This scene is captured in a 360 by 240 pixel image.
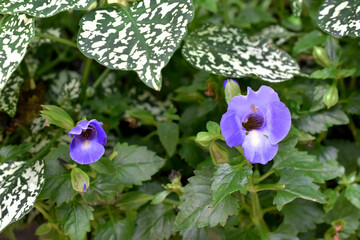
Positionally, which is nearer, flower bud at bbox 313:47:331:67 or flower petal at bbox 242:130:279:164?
flower petal at bbox 242:130:279:164

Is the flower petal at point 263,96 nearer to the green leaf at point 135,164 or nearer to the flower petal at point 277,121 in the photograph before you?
the flower petal at point 277,121

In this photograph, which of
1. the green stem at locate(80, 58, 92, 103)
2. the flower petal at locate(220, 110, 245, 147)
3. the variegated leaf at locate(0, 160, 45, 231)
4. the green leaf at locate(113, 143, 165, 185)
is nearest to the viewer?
the flower petal at locate(220, 110, 245, 147)

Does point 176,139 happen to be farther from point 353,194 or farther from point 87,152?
point 353,194

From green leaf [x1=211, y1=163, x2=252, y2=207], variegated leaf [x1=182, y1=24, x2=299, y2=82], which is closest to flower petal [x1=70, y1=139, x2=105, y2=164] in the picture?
green leaf [x1=211, y1=163, x2=252, y2=207]

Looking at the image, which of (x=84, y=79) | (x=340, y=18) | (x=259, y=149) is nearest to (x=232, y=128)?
(x=259, y=149)

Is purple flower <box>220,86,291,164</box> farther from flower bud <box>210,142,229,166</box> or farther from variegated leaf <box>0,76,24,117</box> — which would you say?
variegated leaf <box>0,76,24,117</box>

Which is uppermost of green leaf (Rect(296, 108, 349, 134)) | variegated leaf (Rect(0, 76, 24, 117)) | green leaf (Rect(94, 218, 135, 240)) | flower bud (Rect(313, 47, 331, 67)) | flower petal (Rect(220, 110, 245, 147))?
flower petal (Rect(220, 110, 245, 147))
